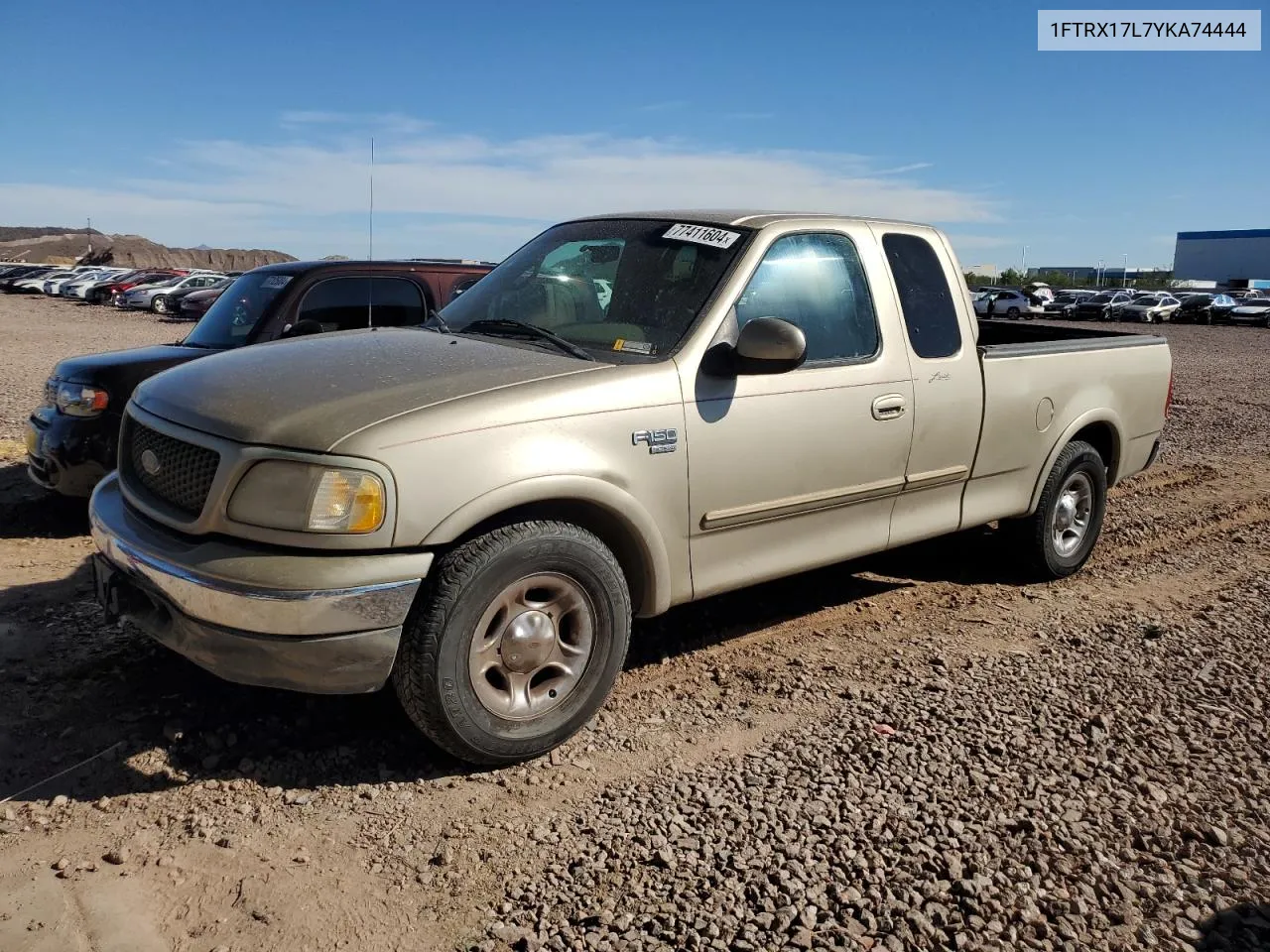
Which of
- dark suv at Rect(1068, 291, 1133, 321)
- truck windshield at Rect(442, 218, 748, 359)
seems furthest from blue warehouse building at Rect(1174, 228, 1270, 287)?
truck windshield at Rect(442, 218, 748, 359)

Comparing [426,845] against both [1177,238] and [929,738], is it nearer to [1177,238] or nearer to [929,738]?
[929,738]

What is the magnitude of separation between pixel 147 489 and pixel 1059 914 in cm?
322

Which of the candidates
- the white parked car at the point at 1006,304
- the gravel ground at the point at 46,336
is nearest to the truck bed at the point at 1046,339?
the gravel ground at the point at 46,336

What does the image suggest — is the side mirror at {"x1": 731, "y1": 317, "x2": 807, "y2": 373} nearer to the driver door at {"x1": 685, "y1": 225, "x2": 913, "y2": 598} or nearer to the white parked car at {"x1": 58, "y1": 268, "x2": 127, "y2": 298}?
the driver door at {"x1": 685, "y1": 225, "x2": 913, "y2": 598}

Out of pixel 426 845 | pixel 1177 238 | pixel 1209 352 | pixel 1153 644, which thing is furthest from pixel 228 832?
pixel 1177 238

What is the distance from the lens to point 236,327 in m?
6.90

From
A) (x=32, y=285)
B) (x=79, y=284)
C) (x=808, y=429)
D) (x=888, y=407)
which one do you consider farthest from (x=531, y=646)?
(x=32, y=285)

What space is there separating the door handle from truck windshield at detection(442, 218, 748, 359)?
3.09ft

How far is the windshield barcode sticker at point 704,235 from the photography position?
435cm

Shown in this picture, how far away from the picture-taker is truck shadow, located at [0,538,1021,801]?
349cm

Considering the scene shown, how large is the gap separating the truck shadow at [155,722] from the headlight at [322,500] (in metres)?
0.94

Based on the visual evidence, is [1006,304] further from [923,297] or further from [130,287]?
[923,297]

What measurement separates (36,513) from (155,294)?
35.5 meters

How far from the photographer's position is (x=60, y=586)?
17.4 feet
